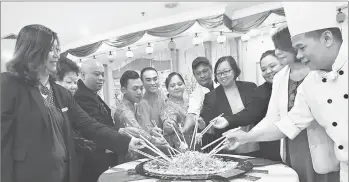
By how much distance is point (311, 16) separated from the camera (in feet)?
4.22

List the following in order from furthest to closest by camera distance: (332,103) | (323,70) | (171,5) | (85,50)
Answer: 1. (85,50)
2. (171,5)
3. (323,70)
4. (332,103)

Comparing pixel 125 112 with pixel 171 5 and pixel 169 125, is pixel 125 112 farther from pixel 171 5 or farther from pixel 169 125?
pixel 171 5

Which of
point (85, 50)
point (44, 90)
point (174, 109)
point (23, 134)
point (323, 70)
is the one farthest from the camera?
point (174, 109)

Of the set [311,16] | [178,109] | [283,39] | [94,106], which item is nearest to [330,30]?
[311,16]

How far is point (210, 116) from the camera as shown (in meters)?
2.25

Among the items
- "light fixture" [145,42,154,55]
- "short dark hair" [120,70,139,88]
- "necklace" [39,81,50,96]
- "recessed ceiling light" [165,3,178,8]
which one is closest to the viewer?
"necklace" [39,81,50,96]

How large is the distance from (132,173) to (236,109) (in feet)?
3.53

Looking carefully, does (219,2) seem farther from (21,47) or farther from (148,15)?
(21,47)

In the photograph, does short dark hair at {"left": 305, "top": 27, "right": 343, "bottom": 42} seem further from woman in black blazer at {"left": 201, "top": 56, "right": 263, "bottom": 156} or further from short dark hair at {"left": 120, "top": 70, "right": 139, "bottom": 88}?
short dark hair at {"left": 120, "top": 70, "right": 139, "bottom": 88}

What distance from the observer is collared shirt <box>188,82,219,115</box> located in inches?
90.5

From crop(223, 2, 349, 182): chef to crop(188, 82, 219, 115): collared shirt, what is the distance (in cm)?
96

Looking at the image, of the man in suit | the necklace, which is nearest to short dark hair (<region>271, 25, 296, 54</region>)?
the man in suit

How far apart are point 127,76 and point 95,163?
29.9 inches

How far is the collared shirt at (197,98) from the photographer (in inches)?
90.5
